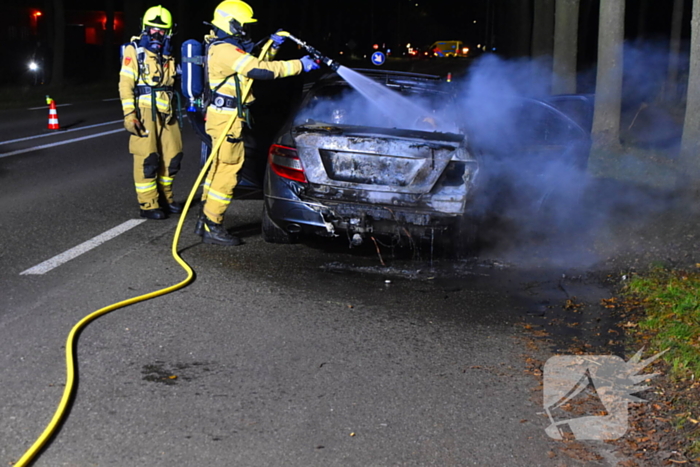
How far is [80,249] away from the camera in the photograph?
258 inches

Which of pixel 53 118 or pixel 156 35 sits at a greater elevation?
pixel 156 35

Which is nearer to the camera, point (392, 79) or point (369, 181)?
point (369, 181)

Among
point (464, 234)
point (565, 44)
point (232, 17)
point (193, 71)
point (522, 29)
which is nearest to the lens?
point (464, 234)

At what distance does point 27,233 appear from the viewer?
23.1 feet

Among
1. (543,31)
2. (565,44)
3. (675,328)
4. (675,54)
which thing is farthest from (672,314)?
(675,54)

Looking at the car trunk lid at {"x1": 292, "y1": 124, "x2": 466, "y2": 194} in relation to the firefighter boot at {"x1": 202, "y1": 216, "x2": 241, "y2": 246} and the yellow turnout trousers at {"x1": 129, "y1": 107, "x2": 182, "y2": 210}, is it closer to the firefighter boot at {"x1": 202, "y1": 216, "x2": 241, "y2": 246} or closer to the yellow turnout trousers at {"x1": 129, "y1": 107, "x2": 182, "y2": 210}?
the firefighter boot at {"x1": 202, "y1": 216, "x2": 241, "y2": 246}

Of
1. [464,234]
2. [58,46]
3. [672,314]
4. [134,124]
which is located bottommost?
[672,314]

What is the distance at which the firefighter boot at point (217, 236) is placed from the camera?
6902 millimetres

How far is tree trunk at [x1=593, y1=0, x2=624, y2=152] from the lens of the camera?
426 inches

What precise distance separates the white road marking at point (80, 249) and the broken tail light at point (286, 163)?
1665 millimetres

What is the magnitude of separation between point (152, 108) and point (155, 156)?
1.48 ft

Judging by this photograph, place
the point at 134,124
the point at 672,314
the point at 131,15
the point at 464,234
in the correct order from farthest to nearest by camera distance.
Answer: the point at 131,15 < the point at 134,124 < the point at 464,234 < the point at 672,314

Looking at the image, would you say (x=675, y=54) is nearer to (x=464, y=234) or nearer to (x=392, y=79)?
(x=392, y=79)

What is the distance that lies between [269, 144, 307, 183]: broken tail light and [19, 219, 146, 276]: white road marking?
1.67 m
